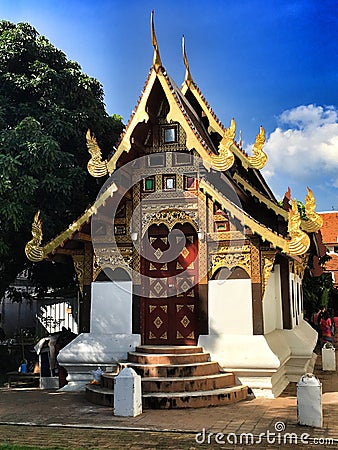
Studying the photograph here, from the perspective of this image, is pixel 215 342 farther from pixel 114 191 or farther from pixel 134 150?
pixel 134 150

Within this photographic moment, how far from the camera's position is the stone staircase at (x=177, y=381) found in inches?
308

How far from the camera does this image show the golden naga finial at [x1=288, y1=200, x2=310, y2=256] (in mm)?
8359

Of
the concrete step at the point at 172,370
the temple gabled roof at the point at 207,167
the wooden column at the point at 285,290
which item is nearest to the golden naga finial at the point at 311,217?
the temple gabled roof at the point at 207,167

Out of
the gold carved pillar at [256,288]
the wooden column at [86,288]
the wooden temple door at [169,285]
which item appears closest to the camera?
the gold carved pillar at [256,288]

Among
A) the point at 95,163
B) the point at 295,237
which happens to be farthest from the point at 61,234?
the point at 295,237

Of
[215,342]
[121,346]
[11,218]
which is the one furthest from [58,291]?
[215,342]

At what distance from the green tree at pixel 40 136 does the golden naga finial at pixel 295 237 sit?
230 inches

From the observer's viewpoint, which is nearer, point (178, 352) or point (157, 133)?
point (178, 352)

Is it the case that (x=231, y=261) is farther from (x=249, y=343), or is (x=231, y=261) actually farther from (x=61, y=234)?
(x=61, y=234)

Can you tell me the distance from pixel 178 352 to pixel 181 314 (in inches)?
36.6

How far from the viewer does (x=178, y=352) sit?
9.04m

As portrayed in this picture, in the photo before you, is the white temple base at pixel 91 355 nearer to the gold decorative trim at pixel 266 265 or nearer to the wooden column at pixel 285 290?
the gold decorative trim at pixel 266 265

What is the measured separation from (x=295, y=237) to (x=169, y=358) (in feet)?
9.88

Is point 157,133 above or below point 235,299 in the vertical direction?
above
